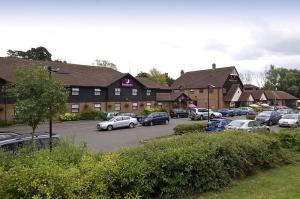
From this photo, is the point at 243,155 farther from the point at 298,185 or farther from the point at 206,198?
the point at 206,198

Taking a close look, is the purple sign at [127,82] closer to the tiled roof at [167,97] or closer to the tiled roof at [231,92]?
the tiled roof at [167,97]

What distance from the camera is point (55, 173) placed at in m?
6.18

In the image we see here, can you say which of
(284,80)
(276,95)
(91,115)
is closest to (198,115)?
(91,115)

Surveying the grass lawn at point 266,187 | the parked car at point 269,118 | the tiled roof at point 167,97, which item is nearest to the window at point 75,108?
the tiled roof at point 167,97

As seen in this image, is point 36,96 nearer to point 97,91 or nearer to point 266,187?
point 266,187

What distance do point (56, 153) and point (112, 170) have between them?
66.8 inches

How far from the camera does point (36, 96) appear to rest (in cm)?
1725

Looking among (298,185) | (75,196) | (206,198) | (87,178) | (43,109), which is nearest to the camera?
(75,196)

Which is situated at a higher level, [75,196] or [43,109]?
[43,109]

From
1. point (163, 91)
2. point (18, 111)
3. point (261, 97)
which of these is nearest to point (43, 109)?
point (18, 111)

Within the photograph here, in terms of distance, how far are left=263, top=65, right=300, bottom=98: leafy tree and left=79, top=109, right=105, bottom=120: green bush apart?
68.3 meters

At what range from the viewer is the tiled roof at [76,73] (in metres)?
43.3

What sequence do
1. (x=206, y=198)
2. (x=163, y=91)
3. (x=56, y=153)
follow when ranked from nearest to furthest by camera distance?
(x=56, y=153) < (x=206, y=198) < (x=163, y=91)

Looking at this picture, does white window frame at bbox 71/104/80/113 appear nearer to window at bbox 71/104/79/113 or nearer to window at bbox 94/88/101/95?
window at bbox 71/104/79/113
